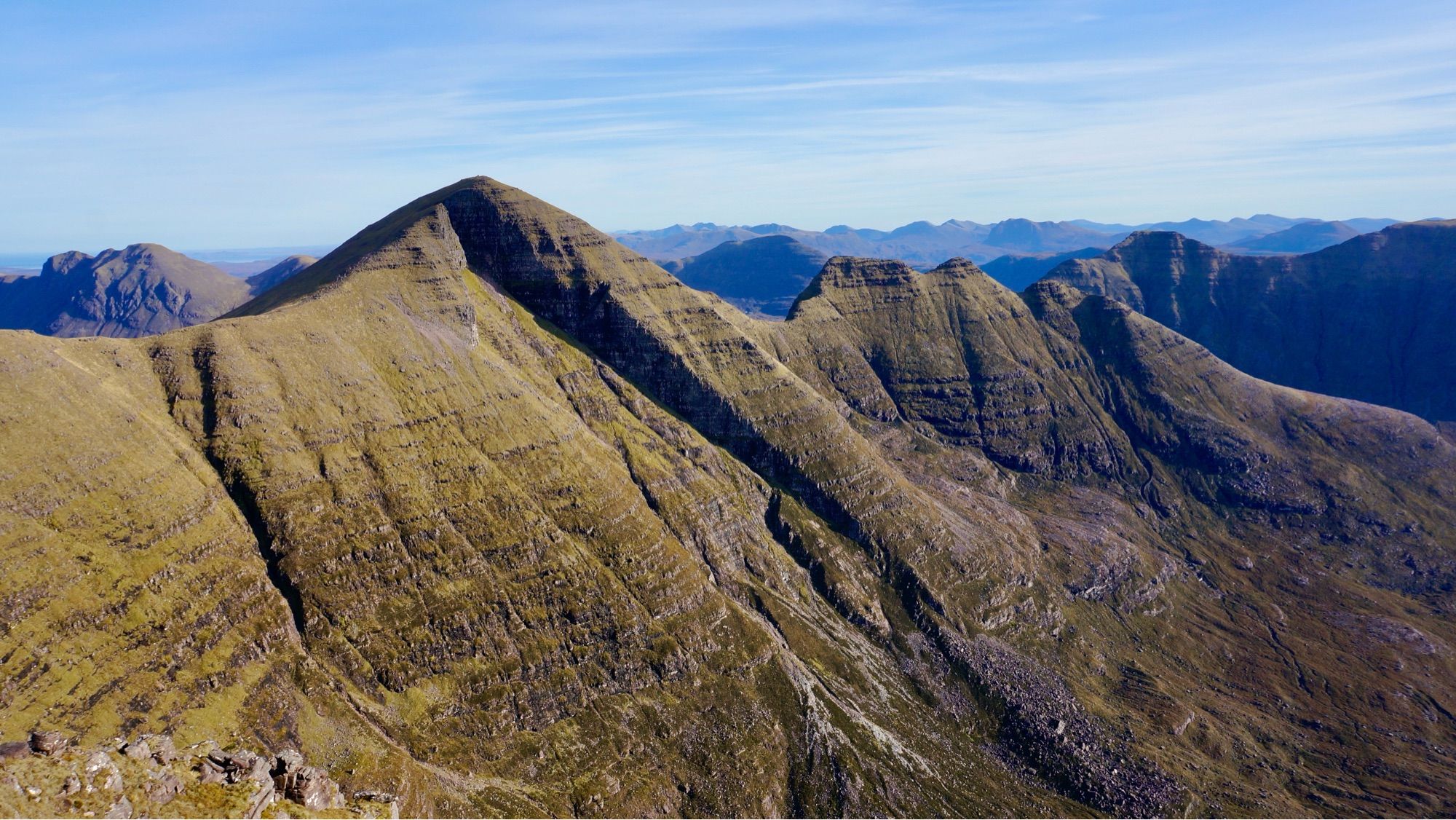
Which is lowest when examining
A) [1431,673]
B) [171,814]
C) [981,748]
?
[1431,673]

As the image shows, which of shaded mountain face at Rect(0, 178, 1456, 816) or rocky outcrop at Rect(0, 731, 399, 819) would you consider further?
shaded mountain face at Rect(0, 178, 1456, 816)

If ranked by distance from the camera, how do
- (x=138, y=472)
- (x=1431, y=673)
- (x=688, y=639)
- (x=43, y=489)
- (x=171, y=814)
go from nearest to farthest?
(x=171, y=814)
(x=43, y=489)
(x=138, y=472)
(x=688, y=639)
(x=1431, y=673)

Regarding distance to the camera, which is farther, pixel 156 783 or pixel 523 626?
pixel 523 626

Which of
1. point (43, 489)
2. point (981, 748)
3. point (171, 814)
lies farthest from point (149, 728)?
point (981, 748)

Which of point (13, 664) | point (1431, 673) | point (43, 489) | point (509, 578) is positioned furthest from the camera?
point (1431, 673)

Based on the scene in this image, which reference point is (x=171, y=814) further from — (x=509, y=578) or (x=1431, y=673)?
(x=1431, y=673)

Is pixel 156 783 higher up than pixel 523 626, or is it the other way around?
pixel 156 783

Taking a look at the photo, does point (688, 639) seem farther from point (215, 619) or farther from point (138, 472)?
point (138, 472)

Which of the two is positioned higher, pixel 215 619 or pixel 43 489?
pixel 43 489

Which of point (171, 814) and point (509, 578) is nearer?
point (171, 814)

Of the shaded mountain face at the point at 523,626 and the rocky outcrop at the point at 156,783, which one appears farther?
the shaded mountain face at the point at 523,626
